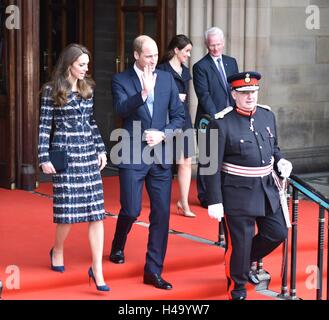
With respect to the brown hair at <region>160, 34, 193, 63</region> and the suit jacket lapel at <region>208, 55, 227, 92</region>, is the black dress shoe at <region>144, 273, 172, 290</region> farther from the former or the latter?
the suit jacket lapel at <region>208, 55, 227, 92</region>

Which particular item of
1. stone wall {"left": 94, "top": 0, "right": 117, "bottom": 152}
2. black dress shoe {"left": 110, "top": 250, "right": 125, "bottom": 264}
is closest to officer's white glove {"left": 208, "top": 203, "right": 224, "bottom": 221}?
black dress shoe {"left": 110, "top": 250, "right": 125, "bottom": 264}

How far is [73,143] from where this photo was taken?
720 centimetres

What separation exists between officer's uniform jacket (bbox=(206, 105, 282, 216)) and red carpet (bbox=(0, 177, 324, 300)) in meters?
0.78

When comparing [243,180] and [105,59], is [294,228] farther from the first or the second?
[105,59]

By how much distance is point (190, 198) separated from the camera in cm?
1052

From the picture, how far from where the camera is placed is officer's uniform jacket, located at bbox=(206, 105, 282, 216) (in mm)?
6953

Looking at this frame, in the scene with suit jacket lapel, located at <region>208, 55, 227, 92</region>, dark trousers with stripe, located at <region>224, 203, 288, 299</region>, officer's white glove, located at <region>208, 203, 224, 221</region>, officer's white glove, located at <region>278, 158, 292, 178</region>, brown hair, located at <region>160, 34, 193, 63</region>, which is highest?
brown hair, located at <region>160, 34, 193, 63</region>

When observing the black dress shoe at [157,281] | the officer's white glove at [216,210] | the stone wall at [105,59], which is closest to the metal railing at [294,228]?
the officer's white glove at [216,210]

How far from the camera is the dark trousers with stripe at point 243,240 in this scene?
700 cm

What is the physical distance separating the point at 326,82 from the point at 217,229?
13.8 ft

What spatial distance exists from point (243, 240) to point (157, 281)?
2.34ft

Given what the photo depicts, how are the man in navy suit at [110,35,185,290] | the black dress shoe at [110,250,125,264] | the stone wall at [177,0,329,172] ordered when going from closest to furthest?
the man in navy suit at [110,35,185,290], the black dress shoe at [110,250,125,264], the stone wall at [177,0,329,172]

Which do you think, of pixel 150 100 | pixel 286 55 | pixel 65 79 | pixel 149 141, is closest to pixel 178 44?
pixel 150 100

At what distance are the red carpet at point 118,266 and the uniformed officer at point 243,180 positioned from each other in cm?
48
